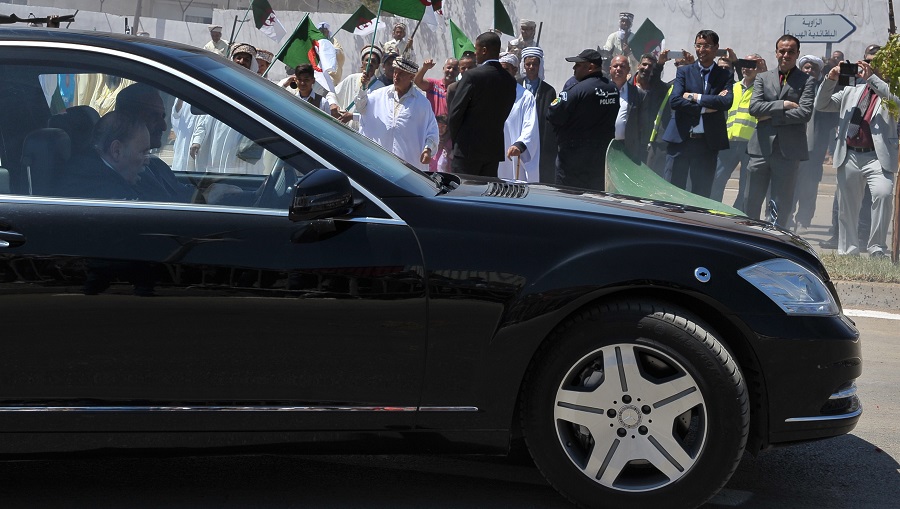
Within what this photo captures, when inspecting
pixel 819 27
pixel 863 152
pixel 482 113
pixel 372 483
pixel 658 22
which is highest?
pixel 819 27

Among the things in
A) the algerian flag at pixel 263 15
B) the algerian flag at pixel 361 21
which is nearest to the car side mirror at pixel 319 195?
the algerian flag at pixel 361 21

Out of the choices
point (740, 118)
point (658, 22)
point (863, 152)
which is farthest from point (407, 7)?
point (658, 22)

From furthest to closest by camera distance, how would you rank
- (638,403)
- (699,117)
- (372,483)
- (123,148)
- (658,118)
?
(658,118)
(699,117)
(372,483)
(123,148)
(638,403)

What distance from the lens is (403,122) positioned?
32.2 ft

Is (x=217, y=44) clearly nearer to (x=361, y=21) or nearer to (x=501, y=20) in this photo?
(x=361, y=21)

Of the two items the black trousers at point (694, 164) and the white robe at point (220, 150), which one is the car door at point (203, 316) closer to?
the white robe at point (220, 150)

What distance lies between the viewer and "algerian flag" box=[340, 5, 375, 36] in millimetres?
14924

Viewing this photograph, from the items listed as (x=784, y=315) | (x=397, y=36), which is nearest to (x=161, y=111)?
(x=784, y=315)

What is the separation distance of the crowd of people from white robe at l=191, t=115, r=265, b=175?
18.0 feet

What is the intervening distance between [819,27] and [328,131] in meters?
17.6

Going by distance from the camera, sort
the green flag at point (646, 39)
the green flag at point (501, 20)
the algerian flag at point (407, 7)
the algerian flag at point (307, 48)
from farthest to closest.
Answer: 1. the green flag at point (646, 39)
2. the green flag at point (501, 20)
3. the algerian flag at point (307, 48)
4. the algerian flag at point (407, 7)

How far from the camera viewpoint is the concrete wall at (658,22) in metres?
19.8

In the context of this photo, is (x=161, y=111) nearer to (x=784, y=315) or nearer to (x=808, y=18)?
(x=784, y=315)

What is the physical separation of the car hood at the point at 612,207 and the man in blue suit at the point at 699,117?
6.63 metres
